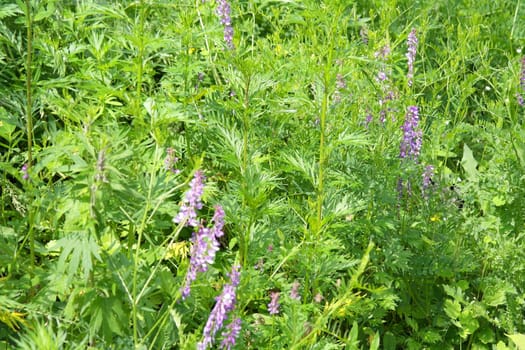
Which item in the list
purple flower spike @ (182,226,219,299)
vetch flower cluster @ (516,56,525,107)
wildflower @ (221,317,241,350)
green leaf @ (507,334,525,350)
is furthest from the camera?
vetch flower cluster @ (516,56,525,107)

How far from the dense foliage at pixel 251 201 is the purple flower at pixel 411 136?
1 cm

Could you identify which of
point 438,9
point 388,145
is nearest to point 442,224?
point 388,145

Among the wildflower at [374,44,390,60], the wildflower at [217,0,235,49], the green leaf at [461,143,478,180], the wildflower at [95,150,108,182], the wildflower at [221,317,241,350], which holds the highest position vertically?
the wildflower at [95,150,108,182]

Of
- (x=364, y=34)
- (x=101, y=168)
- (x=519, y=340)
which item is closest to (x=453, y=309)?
(x=519, y=340)

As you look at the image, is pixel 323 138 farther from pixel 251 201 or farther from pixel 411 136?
pixel 411 136

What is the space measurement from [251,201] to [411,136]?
41.0 inches

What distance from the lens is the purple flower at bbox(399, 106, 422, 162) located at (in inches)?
135

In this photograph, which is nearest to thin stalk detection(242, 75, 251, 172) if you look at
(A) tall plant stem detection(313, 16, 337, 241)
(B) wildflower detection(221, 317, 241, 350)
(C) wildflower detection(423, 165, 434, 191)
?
(A) tall plant stem detection(313, 16, 337, 241)

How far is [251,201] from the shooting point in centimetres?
271

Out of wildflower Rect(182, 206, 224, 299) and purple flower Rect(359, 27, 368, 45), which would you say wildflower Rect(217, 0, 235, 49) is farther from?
wildflower Rect(182, 206, 224, 299)

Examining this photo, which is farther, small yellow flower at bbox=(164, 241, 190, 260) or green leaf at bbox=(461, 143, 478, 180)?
green leaf at bbox=(461, 143, 478, 180)

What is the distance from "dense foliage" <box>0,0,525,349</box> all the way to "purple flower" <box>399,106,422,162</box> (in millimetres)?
10

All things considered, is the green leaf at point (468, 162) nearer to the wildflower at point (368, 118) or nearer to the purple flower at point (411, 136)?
the purple flower at point (411, 136)

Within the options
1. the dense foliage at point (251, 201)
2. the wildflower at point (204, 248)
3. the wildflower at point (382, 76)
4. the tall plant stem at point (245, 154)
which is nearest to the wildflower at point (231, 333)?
the dense foliage at point (251, 201)
